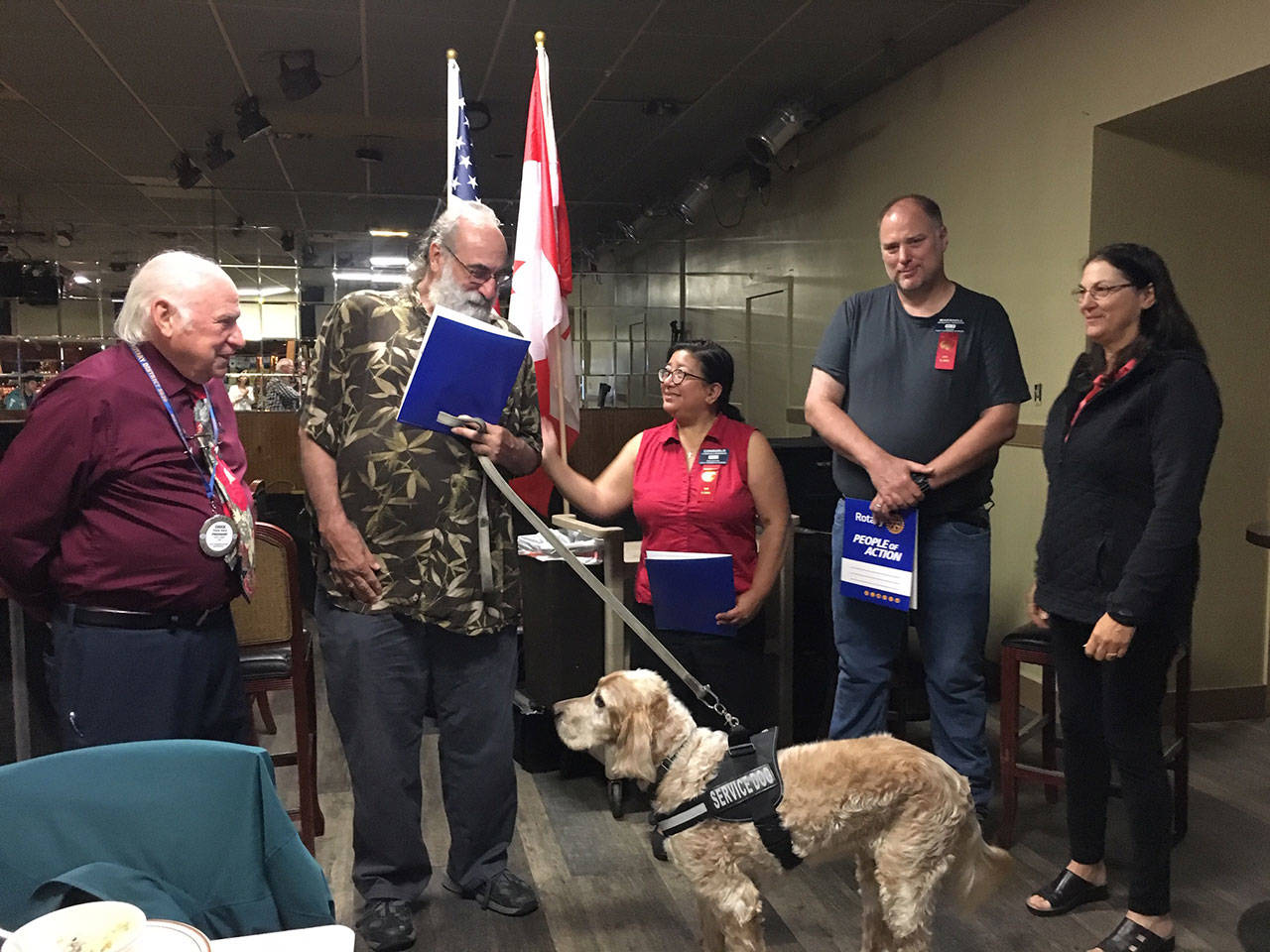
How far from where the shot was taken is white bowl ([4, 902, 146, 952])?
2.42ft

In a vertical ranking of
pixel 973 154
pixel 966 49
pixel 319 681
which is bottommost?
pixel 319 681

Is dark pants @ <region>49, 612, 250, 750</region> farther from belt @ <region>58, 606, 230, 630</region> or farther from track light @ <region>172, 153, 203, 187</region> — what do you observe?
track light @ <region>172, 153, 203, 187</region>

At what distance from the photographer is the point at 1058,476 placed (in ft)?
7.18

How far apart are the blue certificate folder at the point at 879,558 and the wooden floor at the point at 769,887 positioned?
0.75 meters

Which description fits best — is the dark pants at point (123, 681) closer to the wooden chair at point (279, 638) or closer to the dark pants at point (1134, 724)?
the wooden chair at point (279, 638)

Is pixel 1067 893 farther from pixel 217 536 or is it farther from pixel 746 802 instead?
pixel 217 536

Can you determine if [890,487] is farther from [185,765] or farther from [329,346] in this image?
[185,765]

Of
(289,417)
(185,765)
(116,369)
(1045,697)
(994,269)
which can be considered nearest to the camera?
(185,765)

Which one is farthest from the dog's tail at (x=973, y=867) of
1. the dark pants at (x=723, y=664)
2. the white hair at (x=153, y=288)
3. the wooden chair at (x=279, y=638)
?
the white hair at (x=153, y=288)

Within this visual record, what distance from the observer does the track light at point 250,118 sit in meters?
5.50

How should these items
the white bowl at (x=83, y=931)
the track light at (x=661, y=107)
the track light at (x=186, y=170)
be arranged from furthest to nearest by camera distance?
the track light at (x=186, y=170) < the track light at (x=661, y=107) < the white bowl at (x=83, y=931)

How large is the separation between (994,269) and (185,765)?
13.4 feet

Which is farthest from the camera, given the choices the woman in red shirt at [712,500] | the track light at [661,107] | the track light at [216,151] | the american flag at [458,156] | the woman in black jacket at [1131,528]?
the track light at [216,151]

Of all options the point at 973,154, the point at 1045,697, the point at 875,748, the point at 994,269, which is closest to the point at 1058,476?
the point at 875,748
